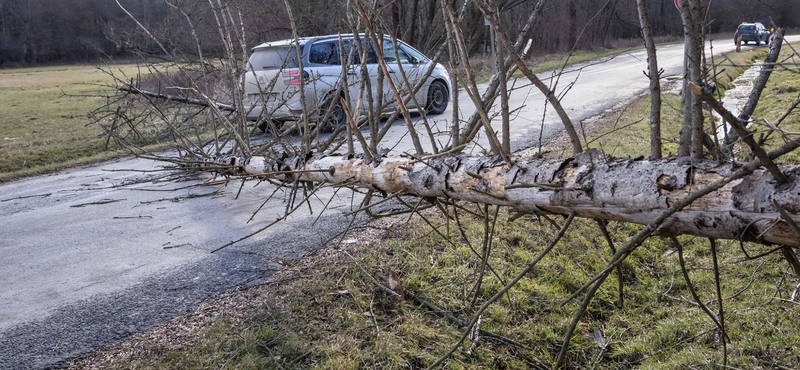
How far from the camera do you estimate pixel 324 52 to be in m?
10.8

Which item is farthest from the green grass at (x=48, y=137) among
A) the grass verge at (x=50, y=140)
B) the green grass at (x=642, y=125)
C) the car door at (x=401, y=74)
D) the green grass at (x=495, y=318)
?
the green grass at (x=642, y=125)

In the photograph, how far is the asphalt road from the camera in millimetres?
3441

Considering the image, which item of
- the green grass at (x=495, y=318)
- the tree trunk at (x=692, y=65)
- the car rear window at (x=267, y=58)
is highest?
the car rear window at (x=267, y=58)

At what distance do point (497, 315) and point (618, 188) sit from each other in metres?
1.89

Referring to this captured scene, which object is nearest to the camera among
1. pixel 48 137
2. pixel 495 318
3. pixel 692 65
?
pixel 692 65

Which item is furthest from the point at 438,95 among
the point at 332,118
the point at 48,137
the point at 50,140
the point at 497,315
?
the point at 497,315

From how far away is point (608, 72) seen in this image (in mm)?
20281

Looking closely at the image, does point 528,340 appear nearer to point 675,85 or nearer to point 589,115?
point 589,115

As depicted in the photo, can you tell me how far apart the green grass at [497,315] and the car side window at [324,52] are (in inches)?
254

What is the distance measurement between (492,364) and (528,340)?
372mm

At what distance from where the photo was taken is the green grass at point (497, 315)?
3176 mm

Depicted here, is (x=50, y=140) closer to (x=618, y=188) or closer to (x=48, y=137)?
(x=48, y=137)

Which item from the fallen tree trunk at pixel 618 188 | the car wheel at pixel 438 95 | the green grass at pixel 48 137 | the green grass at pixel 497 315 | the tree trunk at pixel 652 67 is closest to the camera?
the fallen tree trunk at pixel 618 188

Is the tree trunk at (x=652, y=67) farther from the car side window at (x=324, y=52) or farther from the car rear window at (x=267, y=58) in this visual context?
the car side window at (x=324, y=52)
